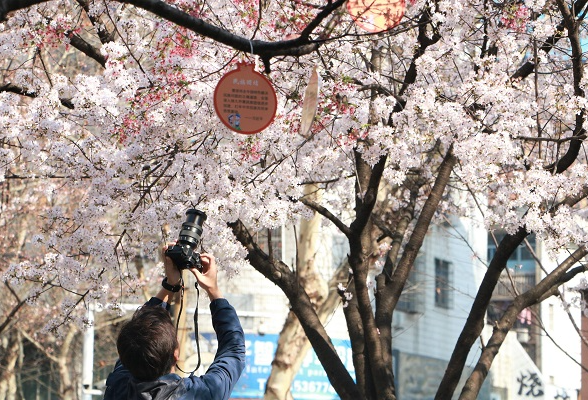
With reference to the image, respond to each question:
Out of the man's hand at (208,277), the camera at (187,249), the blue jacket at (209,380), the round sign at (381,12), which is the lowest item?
the blue jacket at (209,380)

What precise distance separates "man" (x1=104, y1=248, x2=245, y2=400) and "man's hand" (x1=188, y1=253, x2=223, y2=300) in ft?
0.25

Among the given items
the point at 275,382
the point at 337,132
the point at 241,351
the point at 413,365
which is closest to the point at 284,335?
the point at 275,382

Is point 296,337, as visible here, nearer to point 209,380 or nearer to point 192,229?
point 192,229

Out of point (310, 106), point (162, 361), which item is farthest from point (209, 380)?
point (310, 106)

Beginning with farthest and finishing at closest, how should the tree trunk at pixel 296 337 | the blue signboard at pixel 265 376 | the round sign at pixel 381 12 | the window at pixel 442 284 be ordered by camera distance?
the window at pixel 442 284 < the blue signboard at pixel 265 376 < the tree trunk at pixel 296 337 < the round sign at pixel 381 12

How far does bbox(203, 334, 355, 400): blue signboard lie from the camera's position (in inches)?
765

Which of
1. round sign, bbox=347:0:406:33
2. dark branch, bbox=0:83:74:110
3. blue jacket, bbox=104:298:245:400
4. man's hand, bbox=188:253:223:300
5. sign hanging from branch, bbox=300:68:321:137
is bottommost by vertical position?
blue jacket, bbox=104:298:245:400

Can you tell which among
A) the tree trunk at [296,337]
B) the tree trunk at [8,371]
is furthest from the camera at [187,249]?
the tree trunk at [8,371]

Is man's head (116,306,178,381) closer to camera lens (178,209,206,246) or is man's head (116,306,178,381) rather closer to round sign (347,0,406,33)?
camera lens (178,209,206,246)

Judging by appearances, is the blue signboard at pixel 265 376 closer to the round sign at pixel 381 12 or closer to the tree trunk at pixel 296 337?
the tree trunk at pixel 296 337

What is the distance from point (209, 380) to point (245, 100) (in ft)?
9.03

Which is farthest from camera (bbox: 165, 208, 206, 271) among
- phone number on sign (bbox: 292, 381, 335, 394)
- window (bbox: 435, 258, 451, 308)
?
window (bbox: 435, 258, 451, 308)

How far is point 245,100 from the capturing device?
5480 mm

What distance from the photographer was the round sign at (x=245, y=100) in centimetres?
540
